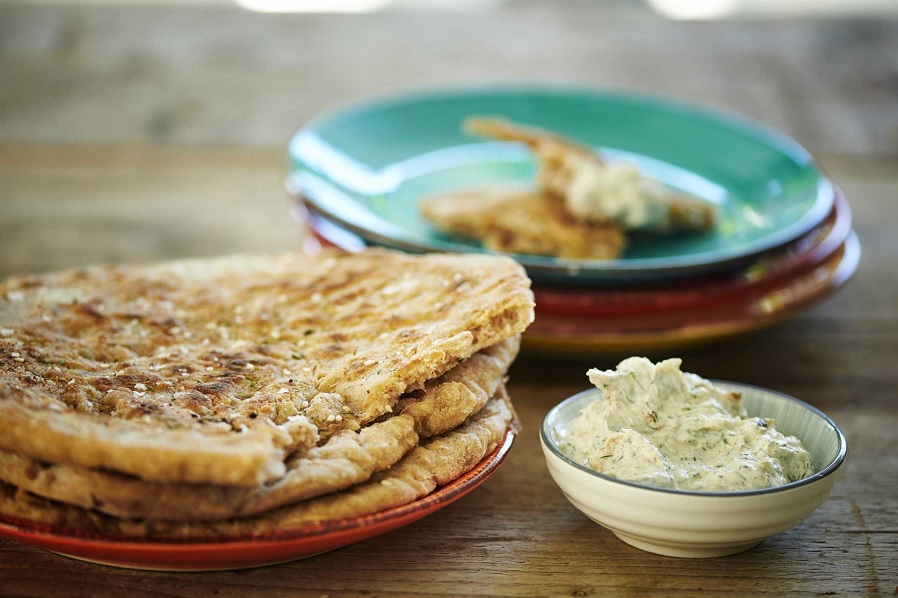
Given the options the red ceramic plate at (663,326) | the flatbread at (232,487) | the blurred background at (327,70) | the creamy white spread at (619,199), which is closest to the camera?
the flatbread at (232,487)

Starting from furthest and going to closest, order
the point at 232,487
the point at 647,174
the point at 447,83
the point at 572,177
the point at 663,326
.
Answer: the point at 447,83 < the point at 647,174 < the point at 572,177 < the point at 663,326 < the point at 232,487

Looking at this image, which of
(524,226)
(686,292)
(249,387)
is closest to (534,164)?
(524,226)

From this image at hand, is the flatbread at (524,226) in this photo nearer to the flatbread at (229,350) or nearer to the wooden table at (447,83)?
the wooden table at (447,83)

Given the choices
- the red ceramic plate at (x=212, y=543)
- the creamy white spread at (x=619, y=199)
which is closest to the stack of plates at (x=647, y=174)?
the creamy white spread at (x=619, y=199)

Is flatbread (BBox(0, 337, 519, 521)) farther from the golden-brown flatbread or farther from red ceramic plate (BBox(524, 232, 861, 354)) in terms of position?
the golden-brown flatbread

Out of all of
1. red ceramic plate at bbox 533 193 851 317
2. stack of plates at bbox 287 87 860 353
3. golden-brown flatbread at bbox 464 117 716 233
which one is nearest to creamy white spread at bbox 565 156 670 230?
golden-brown flatbread at bbox 464 117 716 233

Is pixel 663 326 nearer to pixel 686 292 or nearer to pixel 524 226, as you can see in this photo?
pixel 686 292
